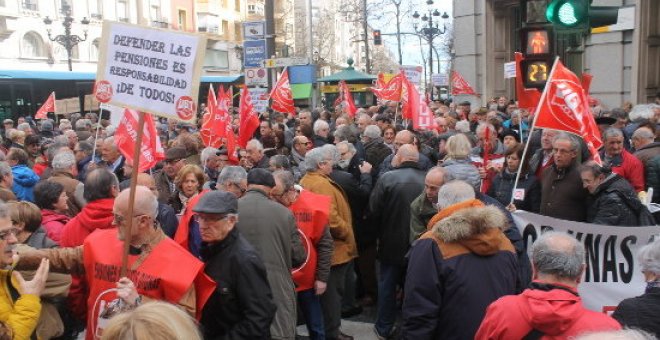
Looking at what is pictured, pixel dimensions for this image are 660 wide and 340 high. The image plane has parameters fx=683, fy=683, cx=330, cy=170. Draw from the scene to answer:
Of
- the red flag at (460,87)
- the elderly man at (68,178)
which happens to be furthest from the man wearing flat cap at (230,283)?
the red flag at (460,87)

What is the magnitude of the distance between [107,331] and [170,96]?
1938 millimetres

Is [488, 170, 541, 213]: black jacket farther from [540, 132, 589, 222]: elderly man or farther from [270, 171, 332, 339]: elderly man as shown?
[270, 171, 332, 339]: elderly man

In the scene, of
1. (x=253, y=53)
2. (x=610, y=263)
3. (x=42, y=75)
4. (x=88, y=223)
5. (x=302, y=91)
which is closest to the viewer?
(x=88, y=223)

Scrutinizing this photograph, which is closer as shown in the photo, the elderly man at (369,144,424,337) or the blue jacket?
the elderly man at (369,144,424,337)

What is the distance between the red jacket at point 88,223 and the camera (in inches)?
178

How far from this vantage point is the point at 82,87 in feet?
87.9

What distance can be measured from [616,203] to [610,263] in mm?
629

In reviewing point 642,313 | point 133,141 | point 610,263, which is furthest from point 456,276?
point 133,141

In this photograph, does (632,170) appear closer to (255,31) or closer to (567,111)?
(567,111)

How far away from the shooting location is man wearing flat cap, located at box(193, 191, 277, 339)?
3650 mm

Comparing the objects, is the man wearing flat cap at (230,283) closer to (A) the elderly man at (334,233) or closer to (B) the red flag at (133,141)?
(A) the elderly man at (334,233)

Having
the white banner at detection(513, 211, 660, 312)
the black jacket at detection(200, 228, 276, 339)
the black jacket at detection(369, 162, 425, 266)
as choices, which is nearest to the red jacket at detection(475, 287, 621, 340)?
the black jacket at detection(200, 228, 276, 339)

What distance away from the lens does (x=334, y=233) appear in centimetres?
628

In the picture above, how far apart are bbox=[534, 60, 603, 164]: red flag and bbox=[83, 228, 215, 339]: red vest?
3.69 metres
